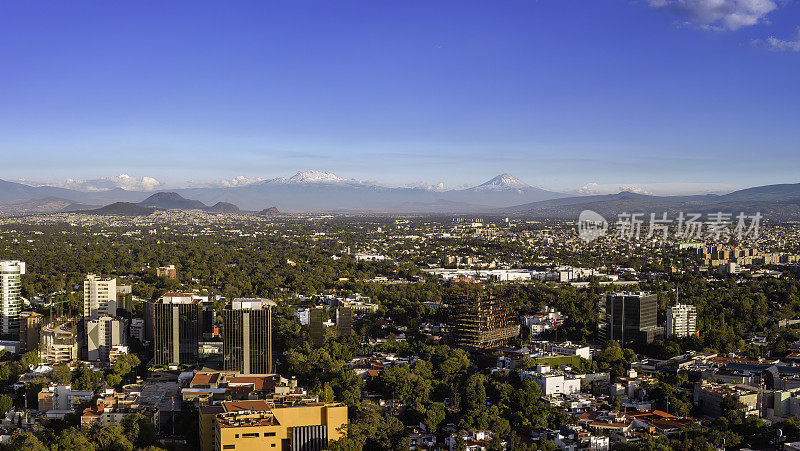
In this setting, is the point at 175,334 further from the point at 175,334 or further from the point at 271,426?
the point at 271,426

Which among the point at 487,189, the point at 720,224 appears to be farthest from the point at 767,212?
the point at 487,189

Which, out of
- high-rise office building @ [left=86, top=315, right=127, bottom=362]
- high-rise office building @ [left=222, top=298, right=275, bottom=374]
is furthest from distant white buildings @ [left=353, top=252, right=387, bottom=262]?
high-rise office building @ [left=222, top=298, right=275, bottom=374]

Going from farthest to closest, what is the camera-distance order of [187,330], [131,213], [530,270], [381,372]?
[131,213]
[530,270]
[187,330]
[381,372]

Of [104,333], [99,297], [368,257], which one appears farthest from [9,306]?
[368,257]

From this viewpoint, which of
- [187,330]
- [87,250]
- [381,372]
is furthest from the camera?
[87,250]

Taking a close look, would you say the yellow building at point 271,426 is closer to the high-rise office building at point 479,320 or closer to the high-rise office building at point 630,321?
the high-rise office building at point 479,320

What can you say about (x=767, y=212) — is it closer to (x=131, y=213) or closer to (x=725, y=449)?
(x=725, y=449)
